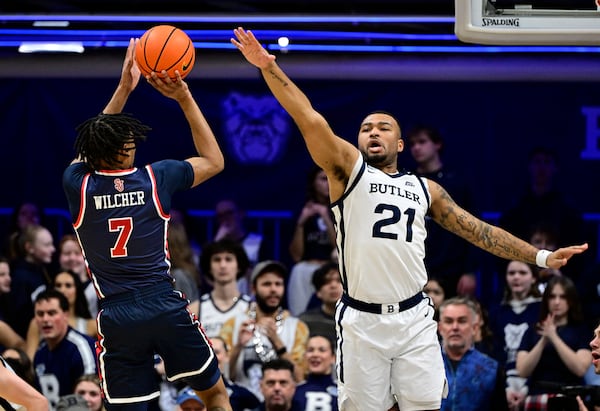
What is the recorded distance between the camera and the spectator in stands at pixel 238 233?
1341 centimetres

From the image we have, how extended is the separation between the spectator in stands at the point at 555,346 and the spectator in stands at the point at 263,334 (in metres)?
1.93

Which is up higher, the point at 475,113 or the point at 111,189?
the point at 475,113

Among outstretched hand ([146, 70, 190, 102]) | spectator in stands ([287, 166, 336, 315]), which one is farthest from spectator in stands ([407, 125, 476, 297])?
outstretched hand ([146, 70, 190, 102])

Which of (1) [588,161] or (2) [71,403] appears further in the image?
(1) [588,161]

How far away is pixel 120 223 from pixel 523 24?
9.48 feet

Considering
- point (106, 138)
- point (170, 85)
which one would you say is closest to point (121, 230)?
point (106, 138)

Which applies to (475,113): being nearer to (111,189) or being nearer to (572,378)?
(572,378)

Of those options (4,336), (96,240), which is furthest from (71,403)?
→ (96,240)

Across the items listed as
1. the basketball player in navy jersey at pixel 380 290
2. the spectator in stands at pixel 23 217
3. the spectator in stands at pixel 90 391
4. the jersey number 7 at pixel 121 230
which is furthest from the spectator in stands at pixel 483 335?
the spectator in stands at pixel 23 217

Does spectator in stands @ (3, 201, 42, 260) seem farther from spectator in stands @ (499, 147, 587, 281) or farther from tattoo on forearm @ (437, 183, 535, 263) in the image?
tattoo on forearm @ (437, 183, 535, 263)

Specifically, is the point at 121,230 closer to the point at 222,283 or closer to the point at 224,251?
the point at 222,283

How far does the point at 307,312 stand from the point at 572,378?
243cm

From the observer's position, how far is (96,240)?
25.2ft

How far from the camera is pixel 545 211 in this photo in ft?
43.0
